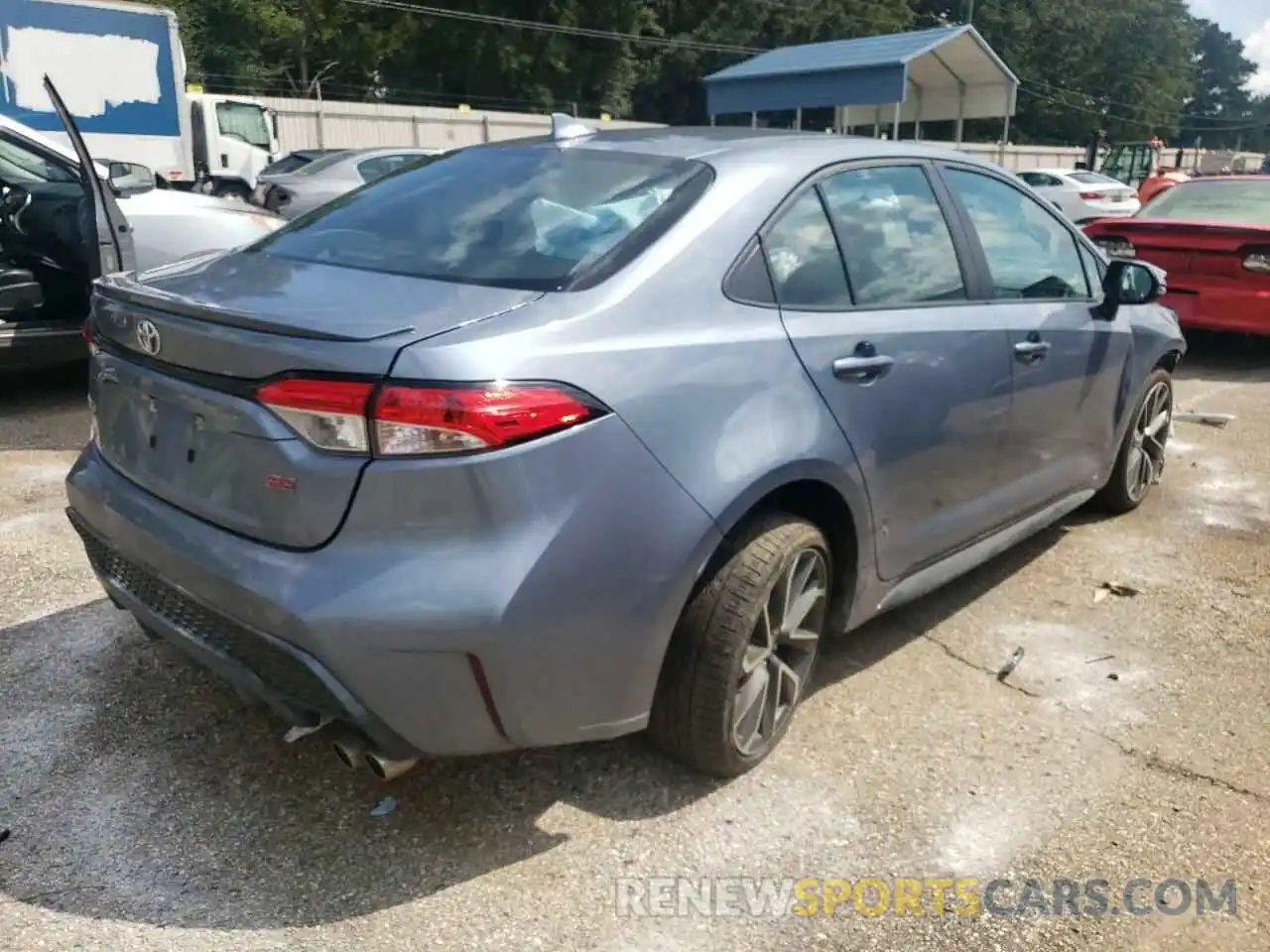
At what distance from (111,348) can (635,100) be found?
167 ft

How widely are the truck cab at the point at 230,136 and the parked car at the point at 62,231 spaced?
13481 mm

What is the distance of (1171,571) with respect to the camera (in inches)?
171

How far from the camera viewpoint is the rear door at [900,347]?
9.39ft

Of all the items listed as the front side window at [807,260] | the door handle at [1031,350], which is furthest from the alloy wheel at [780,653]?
the door handle at [1031,350]

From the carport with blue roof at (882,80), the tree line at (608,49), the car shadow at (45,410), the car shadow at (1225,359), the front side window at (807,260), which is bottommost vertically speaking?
the car shadow at (45,410)

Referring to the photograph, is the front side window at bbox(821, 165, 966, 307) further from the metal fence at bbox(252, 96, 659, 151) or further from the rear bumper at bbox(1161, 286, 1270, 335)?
the metal fence at bbox(252, 96, 659, 151)

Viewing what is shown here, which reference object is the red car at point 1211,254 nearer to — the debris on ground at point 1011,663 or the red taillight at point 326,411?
the debris on ground at point 1011,663

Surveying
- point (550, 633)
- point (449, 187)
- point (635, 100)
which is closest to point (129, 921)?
point (550, 633)

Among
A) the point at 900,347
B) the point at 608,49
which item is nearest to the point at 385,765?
the point at 900,347

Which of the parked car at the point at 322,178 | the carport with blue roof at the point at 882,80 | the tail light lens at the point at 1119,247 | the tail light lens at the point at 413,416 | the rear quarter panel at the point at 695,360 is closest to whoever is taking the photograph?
the tail light lens at the point at 413,416

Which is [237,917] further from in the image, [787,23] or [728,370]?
[787,23]

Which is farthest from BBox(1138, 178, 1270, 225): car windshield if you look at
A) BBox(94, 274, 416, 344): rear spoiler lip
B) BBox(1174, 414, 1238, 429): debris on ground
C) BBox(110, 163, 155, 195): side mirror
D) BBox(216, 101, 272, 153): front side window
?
BBox(216, 101, 272, 153): front side window

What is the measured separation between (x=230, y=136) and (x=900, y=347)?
807 inches

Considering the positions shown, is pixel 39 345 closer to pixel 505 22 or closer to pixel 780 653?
pixel 780 653
